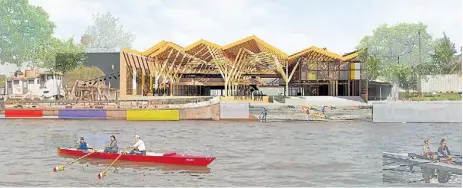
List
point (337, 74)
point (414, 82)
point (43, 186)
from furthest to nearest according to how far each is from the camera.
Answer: point (414, 82), point (337, 74), point (43, 186)

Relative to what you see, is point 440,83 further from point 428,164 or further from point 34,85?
point 428,164

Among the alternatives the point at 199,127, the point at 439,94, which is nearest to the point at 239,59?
the point at 199,127

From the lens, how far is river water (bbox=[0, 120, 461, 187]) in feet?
88.3

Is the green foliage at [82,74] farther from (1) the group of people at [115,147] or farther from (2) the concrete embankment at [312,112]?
(1) the group of people at [115,147]

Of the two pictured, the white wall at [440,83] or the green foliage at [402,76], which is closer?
the white wall at [440,83]

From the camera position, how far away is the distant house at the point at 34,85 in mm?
73875

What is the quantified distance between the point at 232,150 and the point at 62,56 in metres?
50.8

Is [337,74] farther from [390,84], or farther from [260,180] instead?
[260,180]

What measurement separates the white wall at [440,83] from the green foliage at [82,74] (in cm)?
4080

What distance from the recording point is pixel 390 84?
80.3 m

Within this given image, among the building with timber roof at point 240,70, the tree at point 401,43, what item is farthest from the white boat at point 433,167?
the tree at point 401,43

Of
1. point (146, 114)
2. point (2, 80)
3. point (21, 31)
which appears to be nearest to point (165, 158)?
point (146, 114)

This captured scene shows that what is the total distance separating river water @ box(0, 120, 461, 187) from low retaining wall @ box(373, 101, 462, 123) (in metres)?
3.27

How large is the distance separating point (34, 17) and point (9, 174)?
72644 mm
